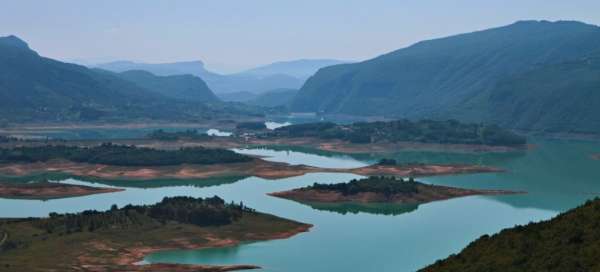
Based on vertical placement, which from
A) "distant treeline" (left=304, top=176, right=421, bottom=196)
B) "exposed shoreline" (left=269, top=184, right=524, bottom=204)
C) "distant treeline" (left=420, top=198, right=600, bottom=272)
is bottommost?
"exposed shoreline" (left=269, top=184, right=524, bottom=204)

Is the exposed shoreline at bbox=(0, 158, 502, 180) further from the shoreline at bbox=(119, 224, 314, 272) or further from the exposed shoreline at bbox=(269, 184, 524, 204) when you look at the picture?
the shoreline at bbox=(119, 224, 314, 272)

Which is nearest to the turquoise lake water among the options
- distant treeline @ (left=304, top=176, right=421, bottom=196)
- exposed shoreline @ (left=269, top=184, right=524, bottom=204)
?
exposed shoreline @ (left=269, top=184, right=524, bottom=204)

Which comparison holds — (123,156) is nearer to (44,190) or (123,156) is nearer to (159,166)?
(159,166)

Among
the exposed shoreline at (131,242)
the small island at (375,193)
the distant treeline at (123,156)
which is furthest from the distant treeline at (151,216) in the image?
the distant treeline at (123,156)

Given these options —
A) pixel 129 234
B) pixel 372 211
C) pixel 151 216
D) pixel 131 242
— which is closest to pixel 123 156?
pixel 372 211

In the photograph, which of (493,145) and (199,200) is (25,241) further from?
(493,145)

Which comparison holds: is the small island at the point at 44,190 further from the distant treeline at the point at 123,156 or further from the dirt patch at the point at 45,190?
the distant treeline at the point at 123,156

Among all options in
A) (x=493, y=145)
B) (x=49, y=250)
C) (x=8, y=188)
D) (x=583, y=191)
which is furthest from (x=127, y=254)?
(x=493, y=145)
